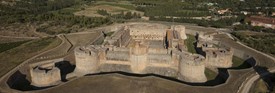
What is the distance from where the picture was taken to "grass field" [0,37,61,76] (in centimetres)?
3997

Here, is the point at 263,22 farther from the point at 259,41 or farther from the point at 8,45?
the point at 8,45

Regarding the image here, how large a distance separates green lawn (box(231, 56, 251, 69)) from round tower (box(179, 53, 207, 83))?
29.1ft

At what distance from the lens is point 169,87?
99.3 feet

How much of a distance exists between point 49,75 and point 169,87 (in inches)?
567

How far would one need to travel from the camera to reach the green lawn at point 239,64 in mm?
41091

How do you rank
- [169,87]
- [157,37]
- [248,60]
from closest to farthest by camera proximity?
[169,87] → [248,60] → [157,37]

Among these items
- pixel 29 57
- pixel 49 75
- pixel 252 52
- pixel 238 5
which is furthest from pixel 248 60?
pixel 238 5

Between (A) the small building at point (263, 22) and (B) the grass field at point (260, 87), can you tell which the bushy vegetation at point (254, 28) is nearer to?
(A) the small building at point (263, 22)

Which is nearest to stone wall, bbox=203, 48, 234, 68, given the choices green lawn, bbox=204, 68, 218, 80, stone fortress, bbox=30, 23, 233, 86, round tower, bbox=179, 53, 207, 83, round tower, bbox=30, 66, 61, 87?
stone fortress, bbox=30, 23, 233, 86

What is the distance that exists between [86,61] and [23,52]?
52.9ft

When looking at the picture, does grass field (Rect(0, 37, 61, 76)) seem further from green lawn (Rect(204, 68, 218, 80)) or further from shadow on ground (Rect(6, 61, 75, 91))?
green lawn (Rect(204, 68, 218, 80))

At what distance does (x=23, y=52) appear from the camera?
46.3 m

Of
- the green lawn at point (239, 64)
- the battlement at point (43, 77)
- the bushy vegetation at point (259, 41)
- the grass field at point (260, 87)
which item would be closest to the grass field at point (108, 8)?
the bushy vegetation at point (259, 41)

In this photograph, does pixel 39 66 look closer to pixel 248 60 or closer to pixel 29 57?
pixel 29 57
